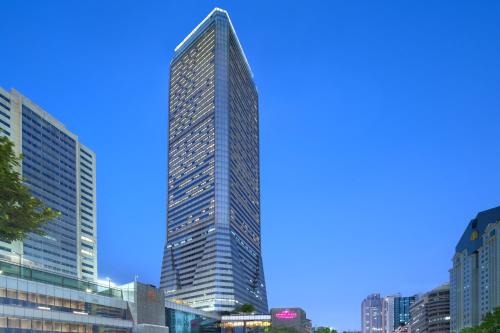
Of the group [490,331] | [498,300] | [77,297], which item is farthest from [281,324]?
[77,297]

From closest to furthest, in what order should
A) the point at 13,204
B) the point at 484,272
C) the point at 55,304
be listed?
the point at 13,204, the point at 55,304, the point at 484,272

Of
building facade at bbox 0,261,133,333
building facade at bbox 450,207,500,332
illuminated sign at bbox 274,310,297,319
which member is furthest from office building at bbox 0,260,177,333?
building facade at bbox 450,207,500,332

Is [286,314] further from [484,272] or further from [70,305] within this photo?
[70,305]

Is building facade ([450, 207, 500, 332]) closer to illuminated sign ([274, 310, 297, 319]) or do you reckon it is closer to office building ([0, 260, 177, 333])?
illuminated sign ([274, 310, 297, 319])

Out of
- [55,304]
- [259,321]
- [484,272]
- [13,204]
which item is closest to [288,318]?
[259,321]

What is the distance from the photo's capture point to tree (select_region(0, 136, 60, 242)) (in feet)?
64.2

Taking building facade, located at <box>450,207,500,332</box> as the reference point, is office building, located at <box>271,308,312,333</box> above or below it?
below

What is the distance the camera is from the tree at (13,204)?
1958 cm

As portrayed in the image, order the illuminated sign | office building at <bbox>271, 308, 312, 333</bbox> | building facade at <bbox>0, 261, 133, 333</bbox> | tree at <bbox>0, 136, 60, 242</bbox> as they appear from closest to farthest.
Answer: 1. tree at <bbox>0, 136, 60, 242</bbox>
2. building facade at <bbox>0, 261, 133, 333</bbox>
3. office building at <bbox>271, 308, 312, 333</bbox>
4. the illuminated sign

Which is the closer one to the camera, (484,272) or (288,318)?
(484,272)

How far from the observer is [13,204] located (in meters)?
20.7

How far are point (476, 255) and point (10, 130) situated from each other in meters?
183

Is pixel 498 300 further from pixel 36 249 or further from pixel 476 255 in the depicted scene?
pixel 36 249

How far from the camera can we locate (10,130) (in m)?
186
